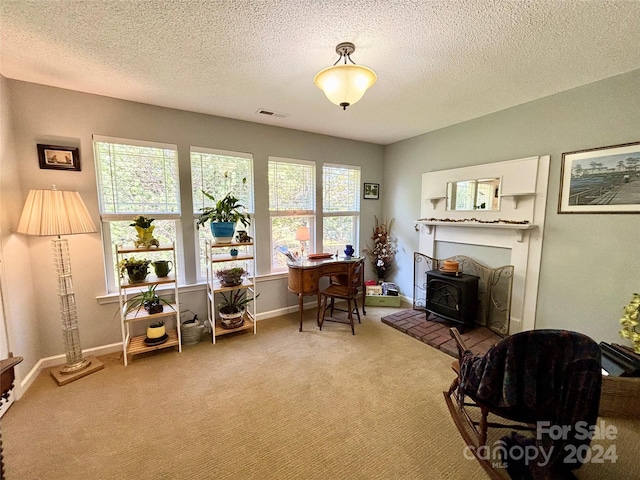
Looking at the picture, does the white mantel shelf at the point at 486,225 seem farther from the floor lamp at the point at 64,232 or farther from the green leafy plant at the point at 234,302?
the floor lamp at the point at 64,232

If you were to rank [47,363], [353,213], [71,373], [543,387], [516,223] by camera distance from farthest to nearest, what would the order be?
[353,213], [516,223], [47,363], [71,373], [543,387]

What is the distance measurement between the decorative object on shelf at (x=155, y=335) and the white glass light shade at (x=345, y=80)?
2.74 meters

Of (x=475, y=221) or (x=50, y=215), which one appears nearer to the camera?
(x=50, y=215)

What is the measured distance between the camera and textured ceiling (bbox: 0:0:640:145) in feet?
4.85

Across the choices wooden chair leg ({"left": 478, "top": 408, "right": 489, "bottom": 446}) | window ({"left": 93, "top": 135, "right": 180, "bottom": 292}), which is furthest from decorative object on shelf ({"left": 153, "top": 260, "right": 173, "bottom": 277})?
wooden chair leg ({"left": 478, "top": 408, "right": 489, "bottom": 446})

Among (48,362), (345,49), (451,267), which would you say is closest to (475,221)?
(451,267)

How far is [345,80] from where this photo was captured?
162cm

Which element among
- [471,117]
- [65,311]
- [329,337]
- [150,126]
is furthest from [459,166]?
[65,311]

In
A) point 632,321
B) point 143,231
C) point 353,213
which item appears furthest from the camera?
point 353,213

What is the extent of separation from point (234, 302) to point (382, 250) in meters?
2.52

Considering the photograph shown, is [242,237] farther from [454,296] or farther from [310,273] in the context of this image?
[454,296]

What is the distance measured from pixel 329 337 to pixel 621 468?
228 cm

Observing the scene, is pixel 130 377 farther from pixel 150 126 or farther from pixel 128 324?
pixel 150 126

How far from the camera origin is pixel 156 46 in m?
1.80
